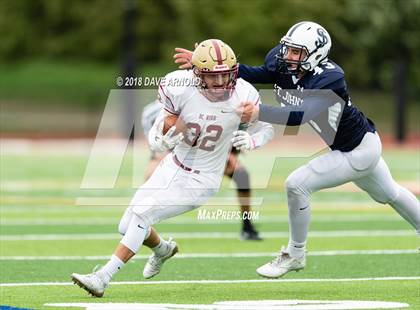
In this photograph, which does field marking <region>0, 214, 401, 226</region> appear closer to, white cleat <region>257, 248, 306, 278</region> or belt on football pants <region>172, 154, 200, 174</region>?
white cleat <region>257, 248, 306, 278</region>

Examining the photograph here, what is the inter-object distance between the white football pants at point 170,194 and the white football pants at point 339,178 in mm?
550

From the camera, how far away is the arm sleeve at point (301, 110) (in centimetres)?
667

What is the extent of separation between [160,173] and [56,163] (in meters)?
14.4

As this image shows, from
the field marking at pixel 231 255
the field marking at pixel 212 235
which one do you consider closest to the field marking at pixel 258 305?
the field marking at pixel 231 255

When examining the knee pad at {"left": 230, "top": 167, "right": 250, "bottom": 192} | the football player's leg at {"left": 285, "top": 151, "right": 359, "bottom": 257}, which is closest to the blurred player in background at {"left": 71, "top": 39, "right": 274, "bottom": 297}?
the football player's leg at {"left": 285, "top": 151, "right": 359, "bottom": 257}

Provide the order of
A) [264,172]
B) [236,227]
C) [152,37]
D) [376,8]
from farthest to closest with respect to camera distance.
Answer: [152,37] → [376,8] → [264,172] → [236,227]

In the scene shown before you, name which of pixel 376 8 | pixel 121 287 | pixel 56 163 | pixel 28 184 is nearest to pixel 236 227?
pixel 121 287

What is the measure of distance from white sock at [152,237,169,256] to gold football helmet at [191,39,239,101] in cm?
109

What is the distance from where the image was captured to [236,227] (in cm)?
1140

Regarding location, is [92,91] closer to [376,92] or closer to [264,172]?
[376,92]

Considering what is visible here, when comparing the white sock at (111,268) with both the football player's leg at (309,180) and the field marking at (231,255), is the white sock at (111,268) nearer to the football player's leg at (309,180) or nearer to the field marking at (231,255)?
the football player's leg at (309,180)

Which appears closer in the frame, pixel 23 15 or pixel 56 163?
pixel 56 163

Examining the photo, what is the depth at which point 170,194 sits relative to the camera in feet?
22.1

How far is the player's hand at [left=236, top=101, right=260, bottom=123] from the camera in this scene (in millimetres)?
6668
